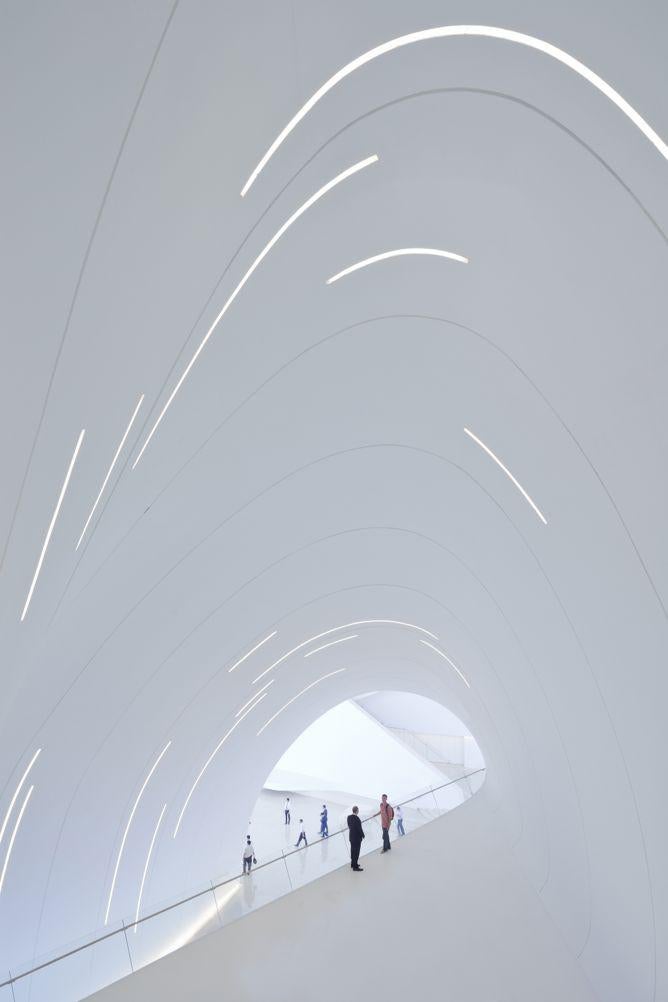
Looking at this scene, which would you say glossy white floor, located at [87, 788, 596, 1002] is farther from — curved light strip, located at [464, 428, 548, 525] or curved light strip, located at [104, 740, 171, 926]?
curved light strip, located at [104, 740, 171, 926]

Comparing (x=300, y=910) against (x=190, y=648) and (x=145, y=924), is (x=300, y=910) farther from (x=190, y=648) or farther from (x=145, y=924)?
(x=190, y=648)

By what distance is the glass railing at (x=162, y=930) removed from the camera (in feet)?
35.9

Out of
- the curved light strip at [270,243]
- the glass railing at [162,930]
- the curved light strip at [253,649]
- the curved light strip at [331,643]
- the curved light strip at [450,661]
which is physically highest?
the curved light strip at [270,243]

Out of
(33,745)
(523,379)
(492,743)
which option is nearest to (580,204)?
(523,379)

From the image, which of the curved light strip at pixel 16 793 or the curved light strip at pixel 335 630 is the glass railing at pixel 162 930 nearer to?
the curved light strip at pixel 16 793

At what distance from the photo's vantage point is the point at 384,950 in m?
12.3

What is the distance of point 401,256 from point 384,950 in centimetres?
1048

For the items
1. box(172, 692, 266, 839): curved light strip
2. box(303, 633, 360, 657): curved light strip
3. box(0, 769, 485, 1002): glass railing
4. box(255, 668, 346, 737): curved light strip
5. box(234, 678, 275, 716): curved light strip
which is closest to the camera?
box(0, 769, 485, 1002): glass railing

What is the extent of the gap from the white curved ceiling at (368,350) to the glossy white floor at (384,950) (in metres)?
0.99

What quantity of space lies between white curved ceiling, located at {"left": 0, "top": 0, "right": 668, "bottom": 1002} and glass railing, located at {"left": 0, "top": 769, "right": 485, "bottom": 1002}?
Result: 3912 millimetres

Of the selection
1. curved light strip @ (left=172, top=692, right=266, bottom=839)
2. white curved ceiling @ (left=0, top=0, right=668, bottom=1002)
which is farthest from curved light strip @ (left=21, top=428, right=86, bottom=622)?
curved light strip @ (left=172, top=692, right=266, bottom=839)

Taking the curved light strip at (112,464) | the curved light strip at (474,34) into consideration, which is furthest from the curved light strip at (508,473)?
the curved light strip at (474,34)

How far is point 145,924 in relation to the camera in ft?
43.6

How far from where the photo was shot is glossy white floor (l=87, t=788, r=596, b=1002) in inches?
413
